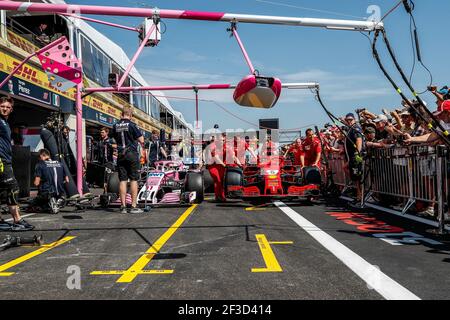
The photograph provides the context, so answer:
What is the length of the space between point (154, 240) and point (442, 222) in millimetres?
3369

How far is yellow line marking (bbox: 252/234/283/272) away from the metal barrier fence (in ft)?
7.04

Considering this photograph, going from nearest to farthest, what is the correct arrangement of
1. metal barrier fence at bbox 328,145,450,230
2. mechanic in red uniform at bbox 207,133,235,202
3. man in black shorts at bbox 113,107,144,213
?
metal barrier fence at bbox 328,145,450,230
man in black shorts at bbox 113,107,144,213
mechanic in red uniform at bbox 207,133,235,202

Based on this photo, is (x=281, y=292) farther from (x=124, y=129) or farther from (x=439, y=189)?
(x=124, y=129)

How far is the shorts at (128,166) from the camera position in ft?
24.4

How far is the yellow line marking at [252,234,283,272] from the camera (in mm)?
3400

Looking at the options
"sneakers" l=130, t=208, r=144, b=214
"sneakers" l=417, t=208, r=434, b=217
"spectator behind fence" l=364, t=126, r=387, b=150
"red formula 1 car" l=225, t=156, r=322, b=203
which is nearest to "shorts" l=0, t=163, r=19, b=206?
"sneakers" l=130, t=208, r=144, b=214

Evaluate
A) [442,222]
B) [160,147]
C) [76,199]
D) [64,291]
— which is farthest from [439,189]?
[160,147]

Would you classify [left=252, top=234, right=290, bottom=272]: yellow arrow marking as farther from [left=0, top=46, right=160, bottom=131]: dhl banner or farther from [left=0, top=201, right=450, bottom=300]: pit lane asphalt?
[left=0, top=46, right=160, bottom=131]: dhl banner

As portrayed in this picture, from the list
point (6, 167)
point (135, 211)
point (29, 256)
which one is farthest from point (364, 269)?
point (135, 211)

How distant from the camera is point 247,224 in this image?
5.80m

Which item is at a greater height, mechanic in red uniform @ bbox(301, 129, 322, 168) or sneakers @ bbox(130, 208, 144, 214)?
mechanic in red uniform @ bbox(301, 129, 322, 168)

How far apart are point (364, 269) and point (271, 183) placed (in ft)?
16.6

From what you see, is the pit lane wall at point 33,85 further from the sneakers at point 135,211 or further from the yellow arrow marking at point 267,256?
the yellow arrow marking at point 267,256

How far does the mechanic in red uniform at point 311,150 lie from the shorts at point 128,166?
14.6ft
